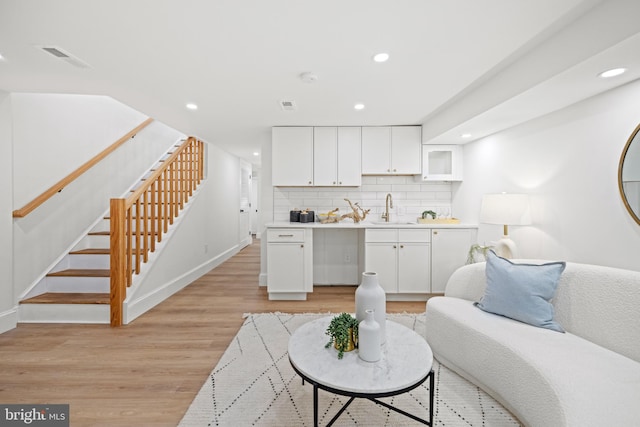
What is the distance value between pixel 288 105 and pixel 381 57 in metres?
1.28

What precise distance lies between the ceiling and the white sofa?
1357 millimetres

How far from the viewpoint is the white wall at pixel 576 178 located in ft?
6.25

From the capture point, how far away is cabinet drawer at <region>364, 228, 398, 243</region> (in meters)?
3.49

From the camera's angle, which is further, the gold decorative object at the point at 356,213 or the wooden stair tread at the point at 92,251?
the gold decorative object at the point at 356,213

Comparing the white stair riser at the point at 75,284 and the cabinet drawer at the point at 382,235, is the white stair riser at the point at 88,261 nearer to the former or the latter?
the white stair riser at the point at 75,284

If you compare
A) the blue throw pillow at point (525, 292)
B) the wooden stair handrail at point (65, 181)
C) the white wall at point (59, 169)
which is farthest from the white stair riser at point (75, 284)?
the blue throw pillow at point (525, 292)

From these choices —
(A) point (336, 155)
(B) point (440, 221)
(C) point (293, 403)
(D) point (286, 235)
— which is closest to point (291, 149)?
(A) point (336, 155)

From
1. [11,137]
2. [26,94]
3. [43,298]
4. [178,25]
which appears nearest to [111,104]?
[26,94]

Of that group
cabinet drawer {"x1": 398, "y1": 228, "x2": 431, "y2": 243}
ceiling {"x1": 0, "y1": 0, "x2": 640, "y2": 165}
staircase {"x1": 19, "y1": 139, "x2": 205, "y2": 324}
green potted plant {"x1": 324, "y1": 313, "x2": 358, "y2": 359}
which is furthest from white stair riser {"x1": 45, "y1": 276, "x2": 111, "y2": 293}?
cabinet drawer {"x1": 398, "y1": 228, "x2": 431, "y2": 243}

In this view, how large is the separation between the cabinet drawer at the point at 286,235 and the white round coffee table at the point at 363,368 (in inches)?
75.9

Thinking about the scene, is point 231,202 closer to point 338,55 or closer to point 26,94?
point 26,94

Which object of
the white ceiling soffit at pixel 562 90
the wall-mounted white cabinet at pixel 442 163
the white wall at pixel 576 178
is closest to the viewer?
the white ceiling soffit at pixel 562 90

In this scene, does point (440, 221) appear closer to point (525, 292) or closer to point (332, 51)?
point (525, 292)

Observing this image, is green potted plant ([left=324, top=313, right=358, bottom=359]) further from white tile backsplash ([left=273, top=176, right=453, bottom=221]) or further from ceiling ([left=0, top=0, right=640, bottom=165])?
white tile backsplash ([left=273, top=176, right=453, bottom=221])
